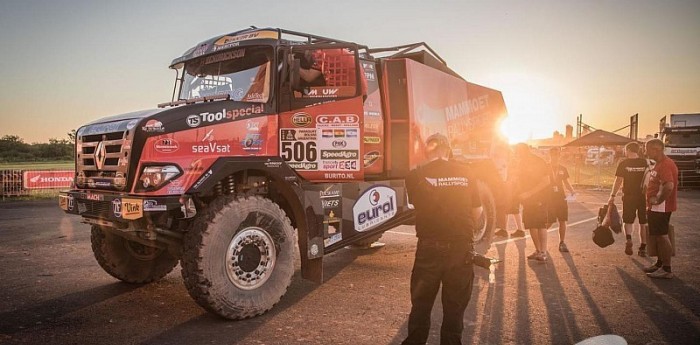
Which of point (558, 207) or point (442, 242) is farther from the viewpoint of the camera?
point (558, 207)

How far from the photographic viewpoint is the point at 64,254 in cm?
823

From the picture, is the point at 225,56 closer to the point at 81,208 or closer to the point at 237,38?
the point at 237,38

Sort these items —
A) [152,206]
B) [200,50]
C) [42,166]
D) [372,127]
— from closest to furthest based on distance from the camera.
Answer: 1. [152,206]
2. [200,50]
3. [372,127]
4. [42,166]

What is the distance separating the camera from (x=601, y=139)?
29.6 meters

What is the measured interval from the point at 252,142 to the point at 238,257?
4.15 ft

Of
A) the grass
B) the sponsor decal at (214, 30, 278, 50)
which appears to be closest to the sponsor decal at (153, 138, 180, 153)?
the sponsor decal at (214, 30, 278, 50)

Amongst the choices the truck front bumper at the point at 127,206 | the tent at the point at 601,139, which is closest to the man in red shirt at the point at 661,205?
the truck front bumper at the point at 127,206

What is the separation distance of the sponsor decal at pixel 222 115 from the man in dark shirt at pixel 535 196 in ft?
14.5

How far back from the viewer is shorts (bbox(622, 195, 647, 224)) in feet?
25.0

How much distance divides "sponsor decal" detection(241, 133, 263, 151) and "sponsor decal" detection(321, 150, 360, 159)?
0.82 meters

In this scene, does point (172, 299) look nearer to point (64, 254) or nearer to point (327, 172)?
point (327, 172)

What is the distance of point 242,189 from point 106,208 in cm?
134

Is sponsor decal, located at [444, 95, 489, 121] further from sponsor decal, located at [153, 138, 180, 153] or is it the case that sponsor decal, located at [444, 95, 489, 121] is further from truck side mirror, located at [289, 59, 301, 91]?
sponsor decal, located at [153, 138, 180, 153]

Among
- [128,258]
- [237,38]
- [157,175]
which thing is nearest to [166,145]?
[157,175]
